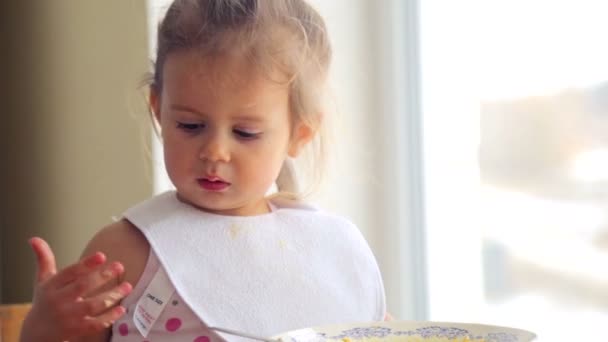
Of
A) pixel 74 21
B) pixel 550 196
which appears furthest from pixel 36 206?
pixel 550 196

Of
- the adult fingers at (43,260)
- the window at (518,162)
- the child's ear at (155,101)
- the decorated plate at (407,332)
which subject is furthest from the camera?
the window at (518,162)

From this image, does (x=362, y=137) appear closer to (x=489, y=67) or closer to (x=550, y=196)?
(x=489, y=67)

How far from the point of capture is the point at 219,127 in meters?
1.23

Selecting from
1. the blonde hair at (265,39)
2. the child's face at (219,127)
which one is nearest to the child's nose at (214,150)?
the child's face at (219,127)

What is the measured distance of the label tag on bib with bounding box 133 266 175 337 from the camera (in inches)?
47.8

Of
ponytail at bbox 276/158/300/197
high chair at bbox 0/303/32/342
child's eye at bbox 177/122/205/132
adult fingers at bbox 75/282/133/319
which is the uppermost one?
child's eye at bbox 177/122/205/132

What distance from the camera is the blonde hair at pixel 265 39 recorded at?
1.27 metres

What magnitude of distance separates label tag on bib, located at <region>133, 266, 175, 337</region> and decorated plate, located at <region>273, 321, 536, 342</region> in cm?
24

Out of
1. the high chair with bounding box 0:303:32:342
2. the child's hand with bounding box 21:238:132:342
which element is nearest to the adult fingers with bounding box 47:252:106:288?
the child's hand with bounding box 21:238:132:342

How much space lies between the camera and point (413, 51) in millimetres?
1983

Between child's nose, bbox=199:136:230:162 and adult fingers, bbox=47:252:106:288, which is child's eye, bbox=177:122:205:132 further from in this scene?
adult fingers, bbox=47:252:106:288

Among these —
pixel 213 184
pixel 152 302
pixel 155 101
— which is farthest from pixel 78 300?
pixel 155 101

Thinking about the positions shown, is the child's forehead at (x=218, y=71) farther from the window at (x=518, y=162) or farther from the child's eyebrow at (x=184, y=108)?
the window at (x=518, y=162)

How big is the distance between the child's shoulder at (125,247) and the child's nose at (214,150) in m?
0.14
